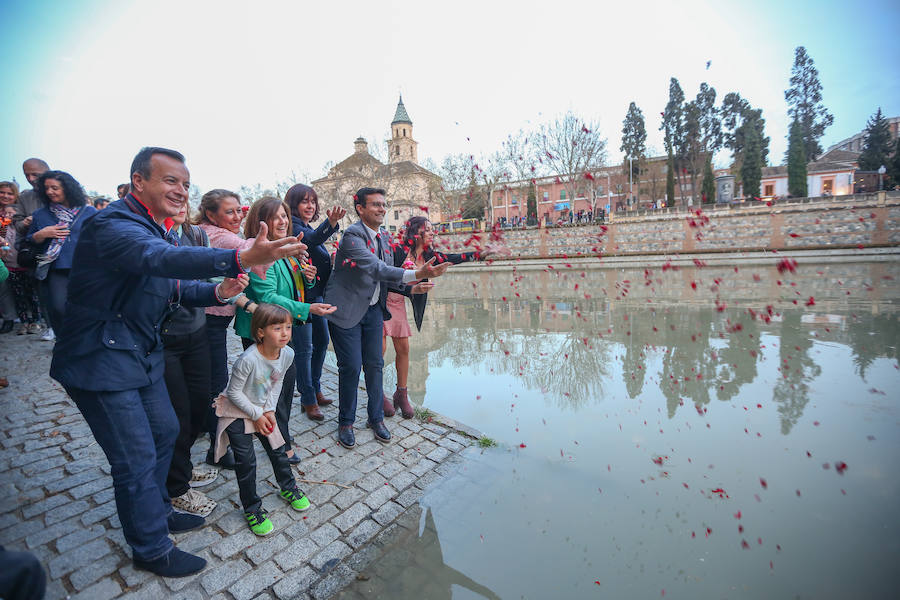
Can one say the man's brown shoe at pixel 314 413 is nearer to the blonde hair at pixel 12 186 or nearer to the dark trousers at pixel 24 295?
the blonde hair at pixel 12 186

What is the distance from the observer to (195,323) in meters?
3.14

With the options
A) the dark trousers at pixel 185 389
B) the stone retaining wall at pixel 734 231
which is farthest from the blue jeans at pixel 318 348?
the stone retaining wall at pixel 734 231

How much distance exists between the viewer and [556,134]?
1502 inches

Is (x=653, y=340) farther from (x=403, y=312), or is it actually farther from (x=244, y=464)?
(x=244, y=464)

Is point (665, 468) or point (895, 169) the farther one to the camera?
point (895, 169)

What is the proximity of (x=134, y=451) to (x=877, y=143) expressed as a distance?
63.4m

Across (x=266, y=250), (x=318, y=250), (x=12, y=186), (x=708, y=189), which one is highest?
(x=708, y=189)

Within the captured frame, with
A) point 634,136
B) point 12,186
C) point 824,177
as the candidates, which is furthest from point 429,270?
point 824,177

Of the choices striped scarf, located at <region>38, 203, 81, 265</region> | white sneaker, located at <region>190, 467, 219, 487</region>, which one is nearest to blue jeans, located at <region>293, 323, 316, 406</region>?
white sneaker, located at <region>190, 467, 219, 487</region>

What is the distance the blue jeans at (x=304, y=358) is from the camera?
4.44 meters

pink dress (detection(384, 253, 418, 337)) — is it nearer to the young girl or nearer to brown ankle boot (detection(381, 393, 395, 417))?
brown ankle boot (detection(381, 393, 395, 417))

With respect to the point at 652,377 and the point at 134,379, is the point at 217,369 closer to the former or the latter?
the point at 134,379

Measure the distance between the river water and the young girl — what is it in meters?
0.99

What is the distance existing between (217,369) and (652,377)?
5.40 metres
